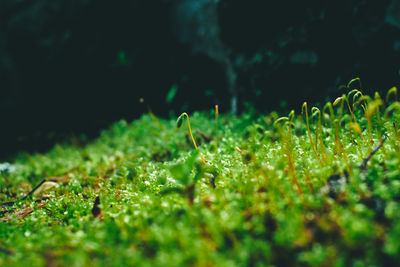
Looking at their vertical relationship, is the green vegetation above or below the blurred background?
below

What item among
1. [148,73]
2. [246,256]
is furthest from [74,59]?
[246,256]

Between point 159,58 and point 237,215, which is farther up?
point 159,58

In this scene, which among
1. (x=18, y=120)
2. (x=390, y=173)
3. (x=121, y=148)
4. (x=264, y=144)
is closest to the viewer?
(x=390, y=173)

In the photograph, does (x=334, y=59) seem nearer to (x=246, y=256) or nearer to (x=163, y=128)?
(x=163, y=128)

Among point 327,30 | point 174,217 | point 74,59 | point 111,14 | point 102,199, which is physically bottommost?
point 174,217

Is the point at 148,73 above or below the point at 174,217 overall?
above

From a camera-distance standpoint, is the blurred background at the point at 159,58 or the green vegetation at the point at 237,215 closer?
the green vegetation at the point at 237,215

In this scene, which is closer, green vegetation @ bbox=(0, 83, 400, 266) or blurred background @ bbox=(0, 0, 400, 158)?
green vegetation @ bbox=(0, 83, 400, 266)

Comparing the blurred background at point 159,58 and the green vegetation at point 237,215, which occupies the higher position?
the blurred background at point 159,58
